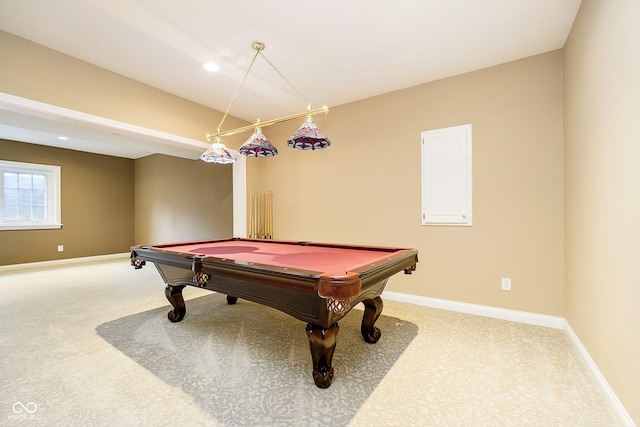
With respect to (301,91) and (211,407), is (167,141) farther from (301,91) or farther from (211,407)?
(211,407)

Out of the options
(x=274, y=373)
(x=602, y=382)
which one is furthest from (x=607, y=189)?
(x=274, y=373)

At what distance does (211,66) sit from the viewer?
9.11ft

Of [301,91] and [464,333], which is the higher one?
[301,91]

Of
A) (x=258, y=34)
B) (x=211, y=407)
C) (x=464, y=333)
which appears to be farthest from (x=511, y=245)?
(x=258, y=34)

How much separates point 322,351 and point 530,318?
7.08 feet

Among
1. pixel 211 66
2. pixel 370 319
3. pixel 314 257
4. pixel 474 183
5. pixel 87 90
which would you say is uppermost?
pixel 211 66

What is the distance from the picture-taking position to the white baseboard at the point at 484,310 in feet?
8.11

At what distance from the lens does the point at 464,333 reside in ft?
7.66

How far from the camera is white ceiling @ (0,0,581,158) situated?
1997 millimetres

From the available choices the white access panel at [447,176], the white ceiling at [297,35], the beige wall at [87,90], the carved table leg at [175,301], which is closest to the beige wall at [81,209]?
the beige wall at [87,90]

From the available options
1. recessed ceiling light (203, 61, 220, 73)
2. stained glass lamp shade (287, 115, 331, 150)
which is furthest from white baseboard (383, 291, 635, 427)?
recessed ceiling light (203, 61, 220, 73)

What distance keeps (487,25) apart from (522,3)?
253 millimetres

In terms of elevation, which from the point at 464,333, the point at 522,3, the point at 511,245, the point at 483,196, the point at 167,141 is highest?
the point at 522,3

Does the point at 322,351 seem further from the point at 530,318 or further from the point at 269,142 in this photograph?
the point at 530,318
